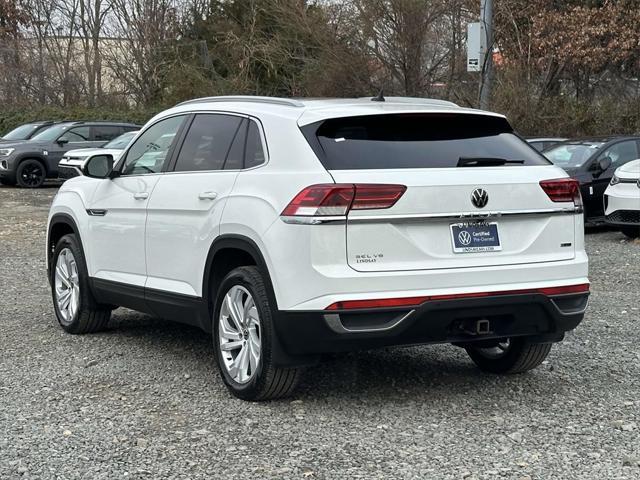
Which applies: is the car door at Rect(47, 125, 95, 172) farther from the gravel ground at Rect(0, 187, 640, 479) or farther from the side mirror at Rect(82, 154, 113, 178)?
the side mirror at Rect(82, 154, 113, 178)

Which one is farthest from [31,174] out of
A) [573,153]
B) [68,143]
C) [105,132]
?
[573,153]

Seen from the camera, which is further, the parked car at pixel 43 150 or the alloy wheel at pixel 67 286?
the parked car at pixel 43 150

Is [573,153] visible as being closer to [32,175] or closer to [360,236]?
[360,236]

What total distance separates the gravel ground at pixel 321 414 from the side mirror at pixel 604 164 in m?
7.65

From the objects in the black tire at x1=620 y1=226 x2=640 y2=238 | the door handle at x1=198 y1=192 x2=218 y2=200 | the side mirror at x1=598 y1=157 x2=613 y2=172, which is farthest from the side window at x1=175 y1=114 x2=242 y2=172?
the side mirror at x1=598 y1=157 x2=613 y2=172

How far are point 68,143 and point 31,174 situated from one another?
3.86ft

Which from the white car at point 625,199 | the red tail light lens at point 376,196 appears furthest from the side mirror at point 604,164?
the red tail light lens at point 376,196

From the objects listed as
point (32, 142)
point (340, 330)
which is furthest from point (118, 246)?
point (32, 142)

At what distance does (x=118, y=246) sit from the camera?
22.8ft

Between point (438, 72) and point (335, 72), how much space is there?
9.05ft

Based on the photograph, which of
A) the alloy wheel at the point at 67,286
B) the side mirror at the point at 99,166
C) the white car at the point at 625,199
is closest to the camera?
→ the side mirror at the point at 99,166

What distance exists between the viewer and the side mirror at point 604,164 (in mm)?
14906

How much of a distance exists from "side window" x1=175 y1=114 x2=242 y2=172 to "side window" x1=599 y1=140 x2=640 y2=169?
32.8 feet

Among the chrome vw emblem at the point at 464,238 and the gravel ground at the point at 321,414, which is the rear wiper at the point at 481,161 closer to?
the chrome vw emblem at the point at 464,238
